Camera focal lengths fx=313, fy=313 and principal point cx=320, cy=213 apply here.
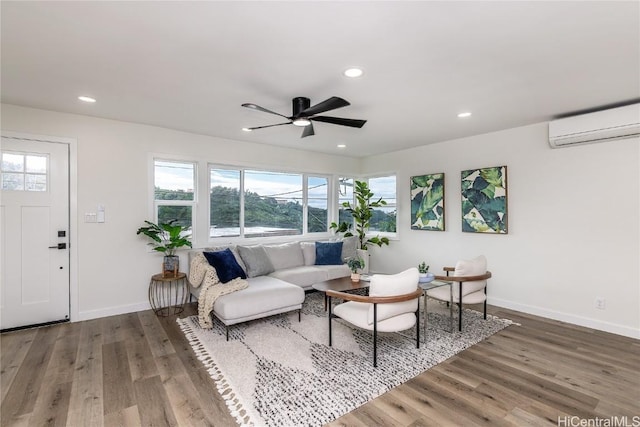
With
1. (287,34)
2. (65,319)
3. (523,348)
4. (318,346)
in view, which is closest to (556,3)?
(287,34)

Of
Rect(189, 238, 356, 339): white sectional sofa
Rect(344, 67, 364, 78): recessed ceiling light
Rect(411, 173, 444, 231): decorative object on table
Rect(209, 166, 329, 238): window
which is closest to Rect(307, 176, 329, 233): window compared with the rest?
Rect(209, 166, 329, 238): window

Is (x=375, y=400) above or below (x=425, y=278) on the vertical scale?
below

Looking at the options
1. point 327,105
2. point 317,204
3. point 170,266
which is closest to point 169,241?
point 170,266

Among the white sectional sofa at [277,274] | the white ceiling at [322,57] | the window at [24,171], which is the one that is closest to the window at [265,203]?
the white sectional sofa at [277,274]

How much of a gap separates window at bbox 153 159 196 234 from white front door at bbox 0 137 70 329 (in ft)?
3.32

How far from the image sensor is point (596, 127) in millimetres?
3396

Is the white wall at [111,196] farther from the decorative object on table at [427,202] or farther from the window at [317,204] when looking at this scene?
the decorative object on table at [427,202]

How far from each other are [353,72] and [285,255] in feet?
10.3

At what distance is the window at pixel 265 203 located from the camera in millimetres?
5047

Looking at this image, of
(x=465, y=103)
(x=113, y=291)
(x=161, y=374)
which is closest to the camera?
(x=161, y=374)

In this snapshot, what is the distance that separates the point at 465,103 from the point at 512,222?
1.97 m

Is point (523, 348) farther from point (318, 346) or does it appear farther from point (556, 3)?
point (556, 3)

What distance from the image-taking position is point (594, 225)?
365 cm

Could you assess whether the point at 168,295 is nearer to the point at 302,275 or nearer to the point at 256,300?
the point at 256,300
